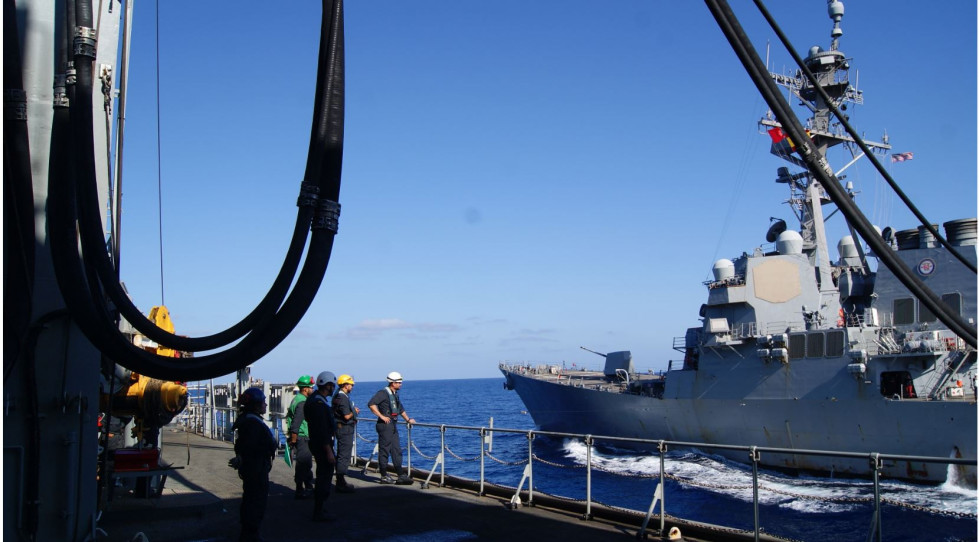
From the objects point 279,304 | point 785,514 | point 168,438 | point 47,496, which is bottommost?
point 785,514

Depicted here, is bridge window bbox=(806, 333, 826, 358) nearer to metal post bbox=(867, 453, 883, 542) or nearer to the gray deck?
the gray deck

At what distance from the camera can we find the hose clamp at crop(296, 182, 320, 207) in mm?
4273

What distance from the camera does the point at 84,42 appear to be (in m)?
4.32

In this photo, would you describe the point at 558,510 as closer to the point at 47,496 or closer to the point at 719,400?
the point at 47,496

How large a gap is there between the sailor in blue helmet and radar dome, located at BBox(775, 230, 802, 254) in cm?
2655

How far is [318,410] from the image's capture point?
7.88m

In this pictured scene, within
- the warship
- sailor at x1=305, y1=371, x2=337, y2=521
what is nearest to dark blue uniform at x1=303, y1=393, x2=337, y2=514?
sailor at x1=305, y1=371, x2=337, y2=521

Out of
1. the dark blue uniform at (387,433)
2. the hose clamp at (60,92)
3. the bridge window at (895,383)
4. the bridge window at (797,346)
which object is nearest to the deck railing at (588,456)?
the dark blue uniform at (387,433)

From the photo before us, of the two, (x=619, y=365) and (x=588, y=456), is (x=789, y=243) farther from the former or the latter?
(x=588, y=456)

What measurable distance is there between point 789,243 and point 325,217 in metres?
27.9

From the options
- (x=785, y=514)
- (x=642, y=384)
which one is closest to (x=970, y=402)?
(x=785, y=514)

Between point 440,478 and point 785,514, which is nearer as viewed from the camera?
point 440,478

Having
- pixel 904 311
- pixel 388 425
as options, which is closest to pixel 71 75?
pixel 388 425

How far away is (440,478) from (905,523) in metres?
13.8
